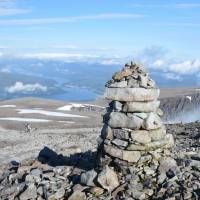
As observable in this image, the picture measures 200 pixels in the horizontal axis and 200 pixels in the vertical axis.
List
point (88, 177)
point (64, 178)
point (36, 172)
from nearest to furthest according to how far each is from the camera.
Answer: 1. point (88, 177)
2. point (64, 178)
3. point (36, 172)

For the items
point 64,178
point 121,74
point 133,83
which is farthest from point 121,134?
point 64,178

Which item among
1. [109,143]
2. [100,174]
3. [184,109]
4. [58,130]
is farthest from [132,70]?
[184,109]

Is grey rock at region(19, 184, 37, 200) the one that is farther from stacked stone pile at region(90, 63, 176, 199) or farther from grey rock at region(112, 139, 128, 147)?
grey rock at region(112, 139, 128, 147)

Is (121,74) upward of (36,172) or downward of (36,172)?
upward

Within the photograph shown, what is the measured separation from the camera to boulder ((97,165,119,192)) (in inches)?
780

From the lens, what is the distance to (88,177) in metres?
20.3

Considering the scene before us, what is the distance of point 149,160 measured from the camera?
20984 millimetres

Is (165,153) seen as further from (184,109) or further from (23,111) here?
(184,109)

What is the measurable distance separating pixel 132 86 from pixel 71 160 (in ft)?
18.8

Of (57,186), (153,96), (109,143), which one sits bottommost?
(57,186)

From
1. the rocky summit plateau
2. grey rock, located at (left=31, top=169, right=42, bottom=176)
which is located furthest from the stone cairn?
grey rock, located at (left=31, top=169, right=42, bottom=176)

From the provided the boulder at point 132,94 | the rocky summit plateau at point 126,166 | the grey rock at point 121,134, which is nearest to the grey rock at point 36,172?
the rocky summit plateau at point 126,166

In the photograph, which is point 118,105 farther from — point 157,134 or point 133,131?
point 157,134

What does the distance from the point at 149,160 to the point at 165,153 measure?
92cm
